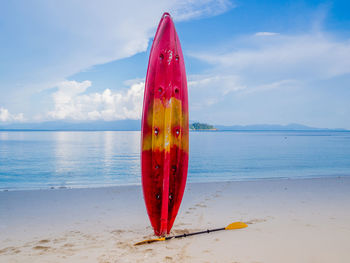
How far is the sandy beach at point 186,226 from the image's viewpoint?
127 inches

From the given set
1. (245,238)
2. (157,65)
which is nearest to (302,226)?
(245,238)

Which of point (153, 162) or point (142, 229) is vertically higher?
point (153, 162)

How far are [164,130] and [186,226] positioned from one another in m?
1.41

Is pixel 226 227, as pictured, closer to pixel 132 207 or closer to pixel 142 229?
pixel 142 229

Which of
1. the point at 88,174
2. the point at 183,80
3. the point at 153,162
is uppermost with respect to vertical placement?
the point at 183,80

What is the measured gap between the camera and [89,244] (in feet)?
11.6

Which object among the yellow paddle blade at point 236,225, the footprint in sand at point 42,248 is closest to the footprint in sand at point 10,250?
the footprint in sand at point 42,248

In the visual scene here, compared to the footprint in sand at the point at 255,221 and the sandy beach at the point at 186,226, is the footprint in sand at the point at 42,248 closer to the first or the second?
the sandy beach at the point at 186,226

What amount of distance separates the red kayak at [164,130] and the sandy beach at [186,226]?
0.43 meters

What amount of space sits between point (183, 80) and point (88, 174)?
8364mm

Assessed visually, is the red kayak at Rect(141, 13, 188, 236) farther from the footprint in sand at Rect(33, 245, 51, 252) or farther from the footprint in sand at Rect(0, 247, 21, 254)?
the footprint in sand at Rect(0, 247, 21, 254)

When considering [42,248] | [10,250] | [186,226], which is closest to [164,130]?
[186,226]

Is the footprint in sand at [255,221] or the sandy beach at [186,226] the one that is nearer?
the sandy beach at [186,226]

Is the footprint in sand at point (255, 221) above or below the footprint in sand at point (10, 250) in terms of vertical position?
below
